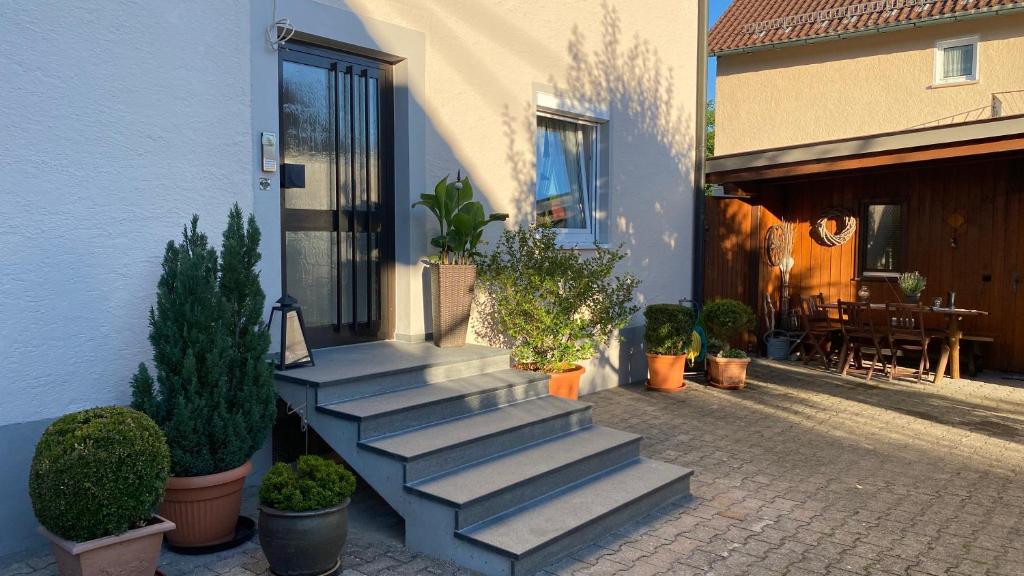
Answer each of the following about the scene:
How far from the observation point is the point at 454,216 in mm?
5652

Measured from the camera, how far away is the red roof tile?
12.1 meters

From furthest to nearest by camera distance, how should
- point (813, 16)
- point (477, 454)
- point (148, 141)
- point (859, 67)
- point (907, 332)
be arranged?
point (813, 16), point (859, 67), point (907, 332), point (477, 454), point (148, 141)

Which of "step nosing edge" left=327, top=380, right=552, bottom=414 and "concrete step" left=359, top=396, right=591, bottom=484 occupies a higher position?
→ "step nosing edge" left=327, top=380, right=552, bottom=414

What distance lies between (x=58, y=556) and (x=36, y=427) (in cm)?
85

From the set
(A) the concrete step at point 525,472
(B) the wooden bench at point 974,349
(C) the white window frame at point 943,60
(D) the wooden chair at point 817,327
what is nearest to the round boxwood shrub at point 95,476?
(A) the concrete step at point 525,472

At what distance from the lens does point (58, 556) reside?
327cm

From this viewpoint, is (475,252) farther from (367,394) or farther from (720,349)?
(720,349)

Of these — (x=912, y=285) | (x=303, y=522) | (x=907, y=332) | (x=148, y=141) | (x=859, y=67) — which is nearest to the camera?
(x=303, y=522)

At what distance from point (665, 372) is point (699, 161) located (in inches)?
111

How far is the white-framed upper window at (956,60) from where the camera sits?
1205cm

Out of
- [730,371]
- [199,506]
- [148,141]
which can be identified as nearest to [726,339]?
[730,371]

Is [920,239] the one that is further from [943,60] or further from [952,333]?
[943,60]

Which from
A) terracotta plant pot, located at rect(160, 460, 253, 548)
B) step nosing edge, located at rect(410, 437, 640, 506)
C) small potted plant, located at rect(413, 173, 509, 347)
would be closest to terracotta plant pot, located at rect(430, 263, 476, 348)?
small potted plant, located at rect(413, 173, 509, 347)

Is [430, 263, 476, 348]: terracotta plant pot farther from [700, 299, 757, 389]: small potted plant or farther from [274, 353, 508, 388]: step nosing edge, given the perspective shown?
[700, 299, 757, 389]: small potted plant
